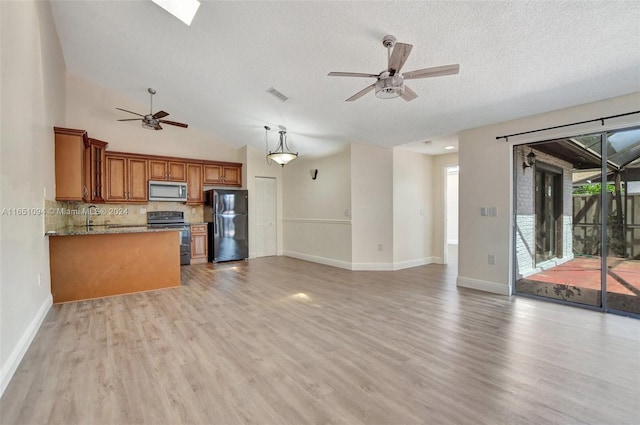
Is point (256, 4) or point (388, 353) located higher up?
point (256, 4)

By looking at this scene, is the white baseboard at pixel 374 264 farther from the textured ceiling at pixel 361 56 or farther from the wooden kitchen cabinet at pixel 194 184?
the wooden kitchen cabinet at pixel 194 184

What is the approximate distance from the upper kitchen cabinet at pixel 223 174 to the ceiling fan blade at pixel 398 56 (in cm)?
561

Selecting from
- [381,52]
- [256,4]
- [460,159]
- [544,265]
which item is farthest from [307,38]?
[544,265]

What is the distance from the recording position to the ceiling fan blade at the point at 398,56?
220 cm

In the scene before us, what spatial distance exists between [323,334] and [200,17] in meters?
3.60

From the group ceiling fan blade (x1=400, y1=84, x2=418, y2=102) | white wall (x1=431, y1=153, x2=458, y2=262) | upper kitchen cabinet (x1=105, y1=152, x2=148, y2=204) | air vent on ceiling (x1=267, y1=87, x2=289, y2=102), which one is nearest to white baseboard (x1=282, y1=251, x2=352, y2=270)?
white wall (x1=431, y1=153, x2=458, y2=262)

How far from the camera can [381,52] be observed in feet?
A: 10.2

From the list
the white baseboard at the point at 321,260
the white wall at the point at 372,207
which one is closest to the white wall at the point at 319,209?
the white baseboard at the point at 321,260

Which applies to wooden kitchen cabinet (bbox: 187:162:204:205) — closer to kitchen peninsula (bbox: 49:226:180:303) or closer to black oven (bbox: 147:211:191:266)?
black oven (bbox: 147:211:191:266)

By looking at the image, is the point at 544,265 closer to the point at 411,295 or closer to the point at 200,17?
the point at 411,295

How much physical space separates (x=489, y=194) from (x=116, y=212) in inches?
276

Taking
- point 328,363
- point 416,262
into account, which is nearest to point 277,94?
point 328,363

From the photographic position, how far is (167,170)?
21.7 ft

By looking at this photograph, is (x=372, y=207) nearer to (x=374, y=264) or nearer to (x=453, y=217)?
(x=374, y=264)
